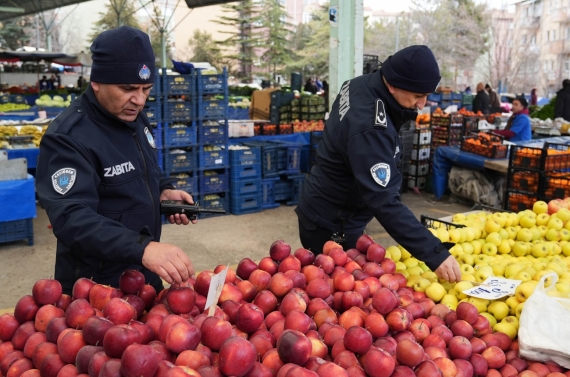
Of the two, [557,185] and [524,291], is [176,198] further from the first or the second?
[557,185]

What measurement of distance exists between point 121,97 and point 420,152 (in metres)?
8.47

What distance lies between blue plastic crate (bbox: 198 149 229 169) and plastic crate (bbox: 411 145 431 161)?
3.76 meters

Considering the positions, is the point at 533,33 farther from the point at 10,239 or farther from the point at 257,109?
the point at 10,239

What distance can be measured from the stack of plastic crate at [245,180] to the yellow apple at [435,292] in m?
5.92

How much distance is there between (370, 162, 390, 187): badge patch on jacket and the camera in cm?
271

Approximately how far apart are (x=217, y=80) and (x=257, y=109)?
6682mm

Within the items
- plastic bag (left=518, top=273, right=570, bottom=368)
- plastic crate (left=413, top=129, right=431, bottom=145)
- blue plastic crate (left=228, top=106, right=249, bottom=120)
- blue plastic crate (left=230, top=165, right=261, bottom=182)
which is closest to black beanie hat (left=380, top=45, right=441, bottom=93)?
plastic bag (left=518, top=273, right=570, bottom=368)

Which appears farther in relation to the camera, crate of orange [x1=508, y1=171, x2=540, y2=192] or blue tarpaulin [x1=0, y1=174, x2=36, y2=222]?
crate of orange [x1=508, y1=171, x2=540, y2=192]

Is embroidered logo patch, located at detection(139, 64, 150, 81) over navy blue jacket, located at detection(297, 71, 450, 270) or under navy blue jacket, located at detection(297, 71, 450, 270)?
over

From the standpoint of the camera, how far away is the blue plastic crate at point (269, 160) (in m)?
8.67

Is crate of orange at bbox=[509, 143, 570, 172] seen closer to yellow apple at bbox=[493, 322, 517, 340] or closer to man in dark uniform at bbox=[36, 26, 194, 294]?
yellow apple at bbox=[493, 322, 517, 340]

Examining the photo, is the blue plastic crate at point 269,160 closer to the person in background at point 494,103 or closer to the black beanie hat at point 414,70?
the black beanie hat at point 414,70

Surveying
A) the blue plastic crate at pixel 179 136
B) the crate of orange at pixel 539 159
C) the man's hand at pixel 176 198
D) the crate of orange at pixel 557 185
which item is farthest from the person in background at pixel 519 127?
the man's hand at pixel 176 198

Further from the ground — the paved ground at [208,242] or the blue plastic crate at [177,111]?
the blue plastic crate at [177,111]
